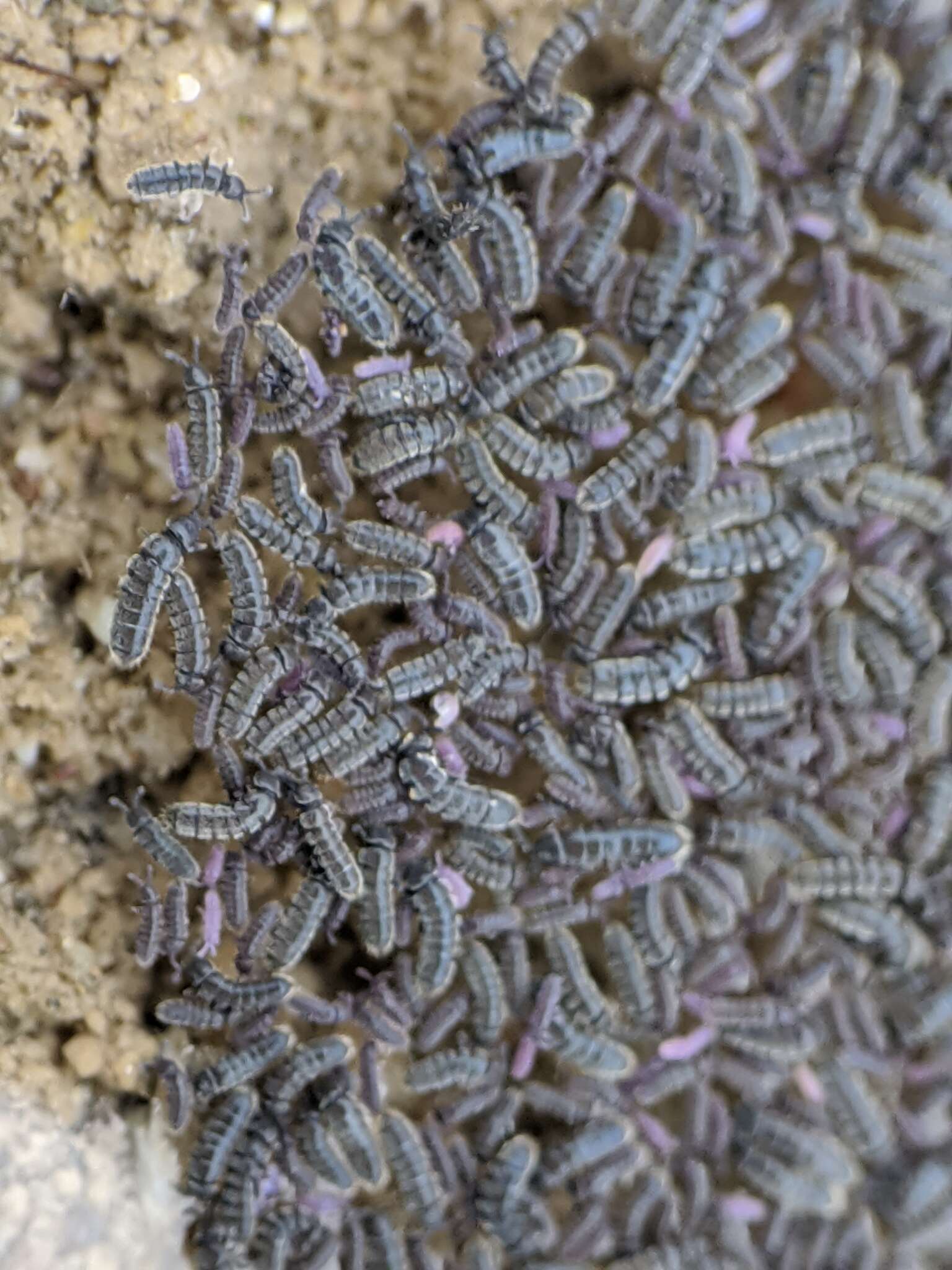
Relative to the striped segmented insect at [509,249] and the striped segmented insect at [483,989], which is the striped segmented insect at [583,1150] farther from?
the striped segmented insect at [509,249]

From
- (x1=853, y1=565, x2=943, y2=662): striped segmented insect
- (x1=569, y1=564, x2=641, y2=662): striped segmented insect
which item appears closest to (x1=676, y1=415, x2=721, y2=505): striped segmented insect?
(x1=569, y1=564, x2=641, y2=662): striped segmented insect

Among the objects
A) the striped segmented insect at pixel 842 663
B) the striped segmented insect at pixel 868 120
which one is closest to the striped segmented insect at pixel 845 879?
the striped segmented insect at pixel 842 663

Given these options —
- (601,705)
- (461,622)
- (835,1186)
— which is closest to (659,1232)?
(835,1186)

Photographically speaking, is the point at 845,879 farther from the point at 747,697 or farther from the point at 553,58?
the point at 553,58

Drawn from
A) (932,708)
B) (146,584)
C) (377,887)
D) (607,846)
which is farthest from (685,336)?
(377,887)

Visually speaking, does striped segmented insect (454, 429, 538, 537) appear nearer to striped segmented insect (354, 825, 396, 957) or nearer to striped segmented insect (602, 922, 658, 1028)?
striped segmented insect (354, 825, 396, 957)

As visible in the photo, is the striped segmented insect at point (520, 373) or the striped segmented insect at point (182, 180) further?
the striped segmented insect at point (520, 373)
